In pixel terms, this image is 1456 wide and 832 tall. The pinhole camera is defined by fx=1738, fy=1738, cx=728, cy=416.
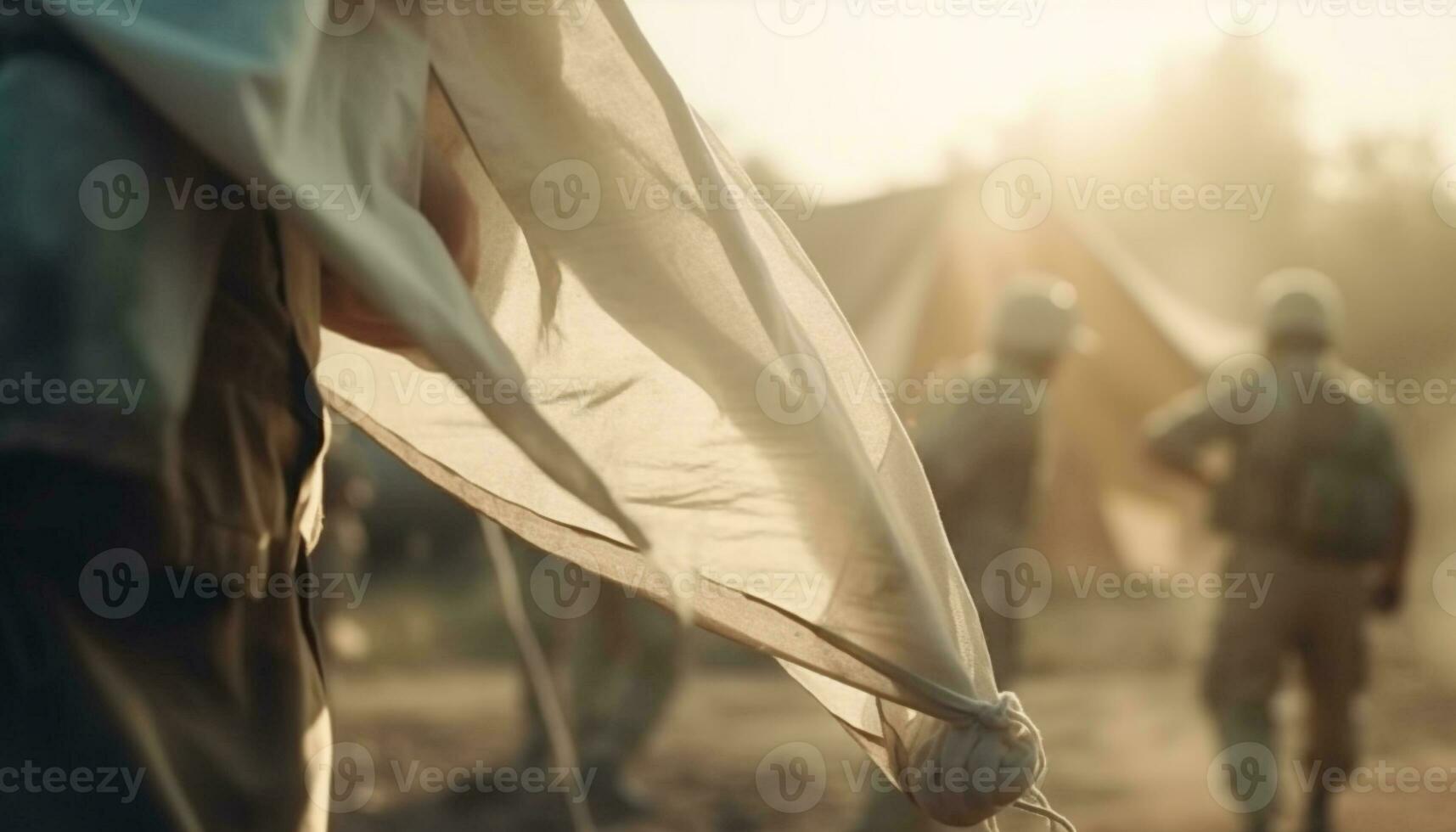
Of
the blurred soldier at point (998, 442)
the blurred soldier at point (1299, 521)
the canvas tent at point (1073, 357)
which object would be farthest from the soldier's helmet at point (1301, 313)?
the canvas tent at point (1073, 357)

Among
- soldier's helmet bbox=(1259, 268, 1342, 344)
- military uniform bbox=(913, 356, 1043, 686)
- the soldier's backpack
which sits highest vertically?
soldier's helmet bbox=(1259, 268, 1342, 344)

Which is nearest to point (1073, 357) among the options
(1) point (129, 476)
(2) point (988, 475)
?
(2) point (988, 475)

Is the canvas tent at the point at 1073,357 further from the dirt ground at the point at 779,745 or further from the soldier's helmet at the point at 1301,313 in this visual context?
the soldier's helmet at the point at 1301,313

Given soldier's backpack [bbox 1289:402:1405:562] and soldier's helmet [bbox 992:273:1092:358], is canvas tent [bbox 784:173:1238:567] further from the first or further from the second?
soldier's helmet [bbox 992:273:1092:358]

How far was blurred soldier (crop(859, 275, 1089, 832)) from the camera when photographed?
6277 millimetres

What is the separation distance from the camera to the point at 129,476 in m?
1.77

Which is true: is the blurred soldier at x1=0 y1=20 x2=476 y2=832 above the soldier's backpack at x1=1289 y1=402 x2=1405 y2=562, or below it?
below

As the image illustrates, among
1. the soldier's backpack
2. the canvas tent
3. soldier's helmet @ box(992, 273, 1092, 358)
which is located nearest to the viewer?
soldier's helmet @ box(992, 273, 1092, 358)

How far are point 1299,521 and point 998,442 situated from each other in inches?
56.7

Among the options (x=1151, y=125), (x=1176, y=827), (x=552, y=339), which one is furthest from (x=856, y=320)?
(x=1151, y=125)

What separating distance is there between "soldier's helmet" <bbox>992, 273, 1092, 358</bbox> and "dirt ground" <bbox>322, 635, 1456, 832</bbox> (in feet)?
6.70

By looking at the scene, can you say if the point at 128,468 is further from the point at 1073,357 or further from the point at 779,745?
the point at 779,745

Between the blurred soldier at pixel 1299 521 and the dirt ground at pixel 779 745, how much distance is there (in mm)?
1034

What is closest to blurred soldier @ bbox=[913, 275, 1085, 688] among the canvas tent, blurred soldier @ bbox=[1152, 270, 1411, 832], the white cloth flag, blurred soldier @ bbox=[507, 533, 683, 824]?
blurred soldier @ bbox=[1152, 270, 1411, 832]
